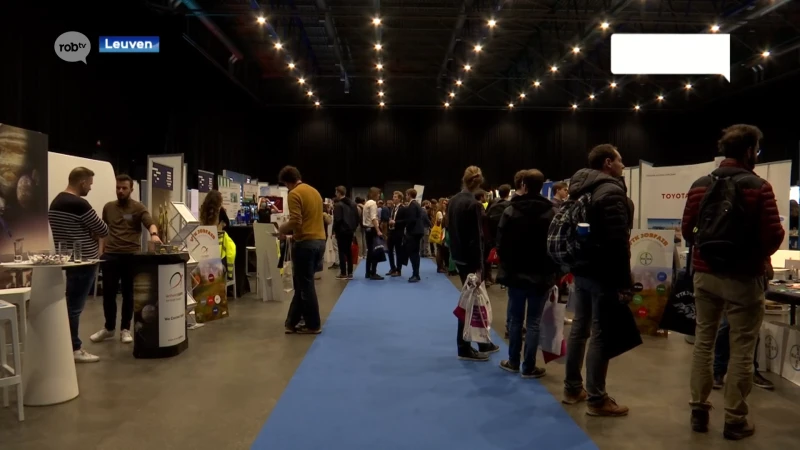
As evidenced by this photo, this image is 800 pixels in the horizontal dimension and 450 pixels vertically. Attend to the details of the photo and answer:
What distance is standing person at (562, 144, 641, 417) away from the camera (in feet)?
9.43

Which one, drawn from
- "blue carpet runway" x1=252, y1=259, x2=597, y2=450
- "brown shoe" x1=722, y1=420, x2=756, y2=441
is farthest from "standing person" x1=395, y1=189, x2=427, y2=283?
"brown shoe" x1=722, y1=420, x2=756, y2=441

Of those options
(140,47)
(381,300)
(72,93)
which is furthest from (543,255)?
(140,47)

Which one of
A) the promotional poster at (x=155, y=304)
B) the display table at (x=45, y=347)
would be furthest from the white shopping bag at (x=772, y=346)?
the display table at (x=45, y=347)

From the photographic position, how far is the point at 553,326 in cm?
374

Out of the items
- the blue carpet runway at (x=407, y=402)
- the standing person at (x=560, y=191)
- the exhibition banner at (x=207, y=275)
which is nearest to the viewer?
the blue carpet runway at (x=407, y=402)

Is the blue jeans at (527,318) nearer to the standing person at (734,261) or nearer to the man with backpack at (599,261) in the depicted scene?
the man with backpack at (599,261)

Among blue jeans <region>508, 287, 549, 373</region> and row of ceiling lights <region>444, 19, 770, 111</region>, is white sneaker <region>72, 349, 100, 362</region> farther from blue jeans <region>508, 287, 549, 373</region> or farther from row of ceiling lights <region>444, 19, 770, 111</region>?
row of ceiling lights <region>444, 19, 770, 111</region>

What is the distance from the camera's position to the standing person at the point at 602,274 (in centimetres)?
288

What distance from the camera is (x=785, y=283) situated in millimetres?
3631

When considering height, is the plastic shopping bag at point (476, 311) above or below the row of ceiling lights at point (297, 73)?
below

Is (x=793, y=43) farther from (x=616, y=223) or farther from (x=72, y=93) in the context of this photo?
(x=72, y=93)

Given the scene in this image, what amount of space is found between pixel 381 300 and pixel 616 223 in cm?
452

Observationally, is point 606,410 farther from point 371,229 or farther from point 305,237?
point 371,229

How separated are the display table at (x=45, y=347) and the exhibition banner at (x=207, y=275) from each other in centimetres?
214
